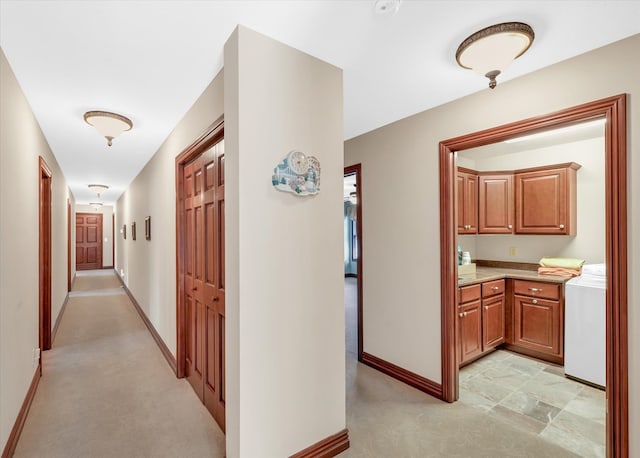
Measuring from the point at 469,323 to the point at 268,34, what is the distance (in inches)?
118

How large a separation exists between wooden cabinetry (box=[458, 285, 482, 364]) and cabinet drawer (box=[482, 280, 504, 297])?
14 cm

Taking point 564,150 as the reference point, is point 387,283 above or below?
below

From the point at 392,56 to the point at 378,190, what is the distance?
140 centimetres

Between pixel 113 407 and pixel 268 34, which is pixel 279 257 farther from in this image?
pixel 113 407

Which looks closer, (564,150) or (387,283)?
(387,283)

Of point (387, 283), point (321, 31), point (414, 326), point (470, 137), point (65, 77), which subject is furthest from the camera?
point (387, 283)

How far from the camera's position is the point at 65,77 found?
81.4 inches

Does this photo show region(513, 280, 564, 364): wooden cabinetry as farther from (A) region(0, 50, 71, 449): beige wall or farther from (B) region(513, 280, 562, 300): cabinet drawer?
(A) region(0, 50, 71, 449): beige wall

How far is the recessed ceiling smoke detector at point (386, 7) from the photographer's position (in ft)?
4.50

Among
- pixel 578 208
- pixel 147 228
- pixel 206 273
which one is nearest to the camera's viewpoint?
pixel 206 273

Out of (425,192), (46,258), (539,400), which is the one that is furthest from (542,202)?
(46,258)

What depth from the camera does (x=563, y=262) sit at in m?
3.37

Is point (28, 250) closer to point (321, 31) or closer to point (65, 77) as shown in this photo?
point (65, 77)

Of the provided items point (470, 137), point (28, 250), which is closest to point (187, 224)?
point (28, 250)
